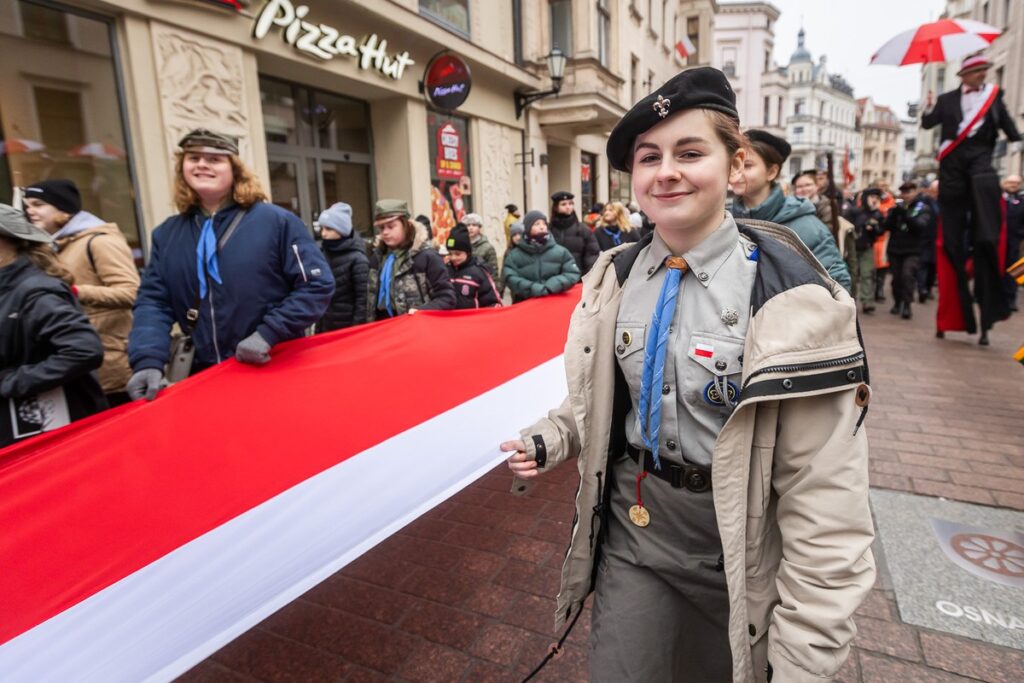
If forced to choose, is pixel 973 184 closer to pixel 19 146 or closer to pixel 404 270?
pixel 404 270

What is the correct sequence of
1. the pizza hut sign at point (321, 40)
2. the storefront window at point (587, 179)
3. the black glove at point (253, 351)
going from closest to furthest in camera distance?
the black glove at point (253, 351)
the pizza hut sign at point (321, 40)
the storefront window at point (587, 179)

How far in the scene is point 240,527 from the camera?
2084 millimetres

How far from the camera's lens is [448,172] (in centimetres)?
1292

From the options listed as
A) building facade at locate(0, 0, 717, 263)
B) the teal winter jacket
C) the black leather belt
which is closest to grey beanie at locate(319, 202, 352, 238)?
building facade at locate(0, 0, 717, 263)

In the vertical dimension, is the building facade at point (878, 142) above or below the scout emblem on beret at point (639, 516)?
above

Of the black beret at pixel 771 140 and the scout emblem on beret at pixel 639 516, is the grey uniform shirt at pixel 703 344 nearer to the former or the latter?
the scout emblem on beret at pixel 639 516

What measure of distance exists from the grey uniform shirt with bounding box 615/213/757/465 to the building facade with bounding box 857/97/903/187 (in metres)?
124

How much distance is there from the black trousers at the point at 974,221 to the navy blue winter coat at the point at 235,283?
6.99 meters

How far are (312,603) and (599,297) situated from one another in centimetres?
240

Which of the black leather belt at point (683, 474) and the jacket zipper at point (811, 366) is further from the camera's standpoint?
the black leather belt at point (683, 474)

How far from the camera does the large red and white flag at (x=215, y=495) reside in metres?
1.71

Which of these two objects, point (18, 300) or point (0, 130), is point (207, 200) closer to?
point (18, 300)

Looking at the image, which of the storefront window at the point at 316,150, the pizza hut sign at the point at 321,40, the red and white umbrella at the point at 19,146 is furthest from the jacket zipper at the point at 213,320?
the storefront window at the point at 316,150

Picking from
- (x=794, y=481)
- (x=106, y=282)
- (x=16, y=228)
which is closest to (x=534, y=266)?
(x=106, y=282)
